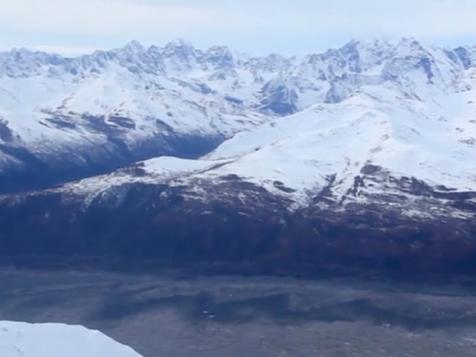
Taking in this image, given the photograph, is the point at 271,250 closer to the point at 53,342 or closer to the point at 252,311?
the point at 252,311

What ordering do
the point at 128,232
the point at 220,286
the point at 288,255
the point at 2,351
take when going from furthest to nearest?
the point at 128,232 < the point at 288,255 < the point at 220,286 < the point at 2,351

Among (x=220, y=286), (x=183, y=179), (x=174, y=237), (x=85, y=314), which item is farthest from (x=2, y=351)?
(x=183, y=179)

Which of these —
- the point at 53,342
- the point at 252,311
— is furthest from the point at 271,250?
the point at 53,342

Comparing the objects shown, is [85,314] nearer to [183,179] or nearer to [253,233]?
[253,233]

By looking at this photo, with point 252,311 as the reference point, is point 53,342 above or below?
above

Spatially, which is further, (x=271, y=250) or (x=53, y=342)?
(x=271, y=250)
